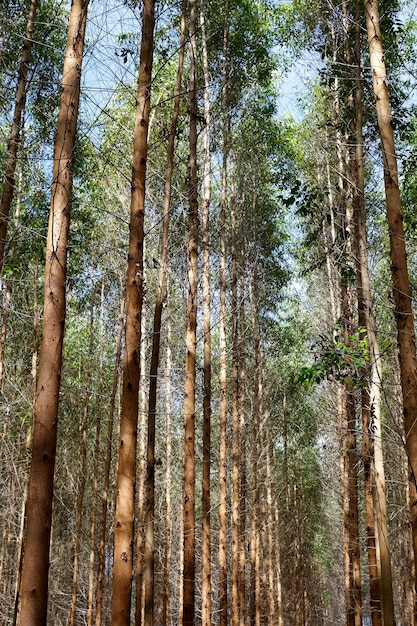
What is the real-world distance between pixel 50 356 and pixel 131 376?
86cm

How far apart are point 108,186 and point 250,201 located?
396 cm

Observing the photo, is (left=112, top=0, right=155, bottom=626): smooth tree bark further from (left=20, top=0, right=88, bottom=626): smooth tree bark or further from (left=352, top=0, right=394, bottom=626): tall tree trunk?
(left=352, top=0, right=394, bottom=626): tall tree trunk

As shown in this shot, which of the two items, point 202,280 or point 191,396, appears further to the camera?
point 202,280

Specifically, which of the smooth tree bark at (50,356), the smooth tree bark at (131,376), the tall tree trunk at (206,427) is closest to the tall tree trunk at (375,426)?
the smooth tree bark at (131,376)

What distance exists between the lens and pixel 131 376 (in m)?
5.07

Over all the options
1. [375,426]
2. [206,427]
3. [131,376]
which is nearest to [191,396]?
[206,427]

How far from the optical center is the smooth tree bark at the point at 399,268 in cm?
536

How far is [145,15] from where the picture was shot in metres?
6.18

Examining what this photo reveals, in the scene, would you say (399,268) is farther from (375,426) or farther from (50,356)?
(50,356)

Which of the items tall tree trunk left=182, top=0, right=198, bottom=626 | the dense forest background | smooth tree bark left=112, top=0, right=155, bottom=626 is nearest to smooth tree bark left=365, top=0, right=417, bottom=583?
the dense forest background

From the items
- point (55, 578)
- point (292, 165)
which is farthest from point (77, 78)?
point (55, 578)

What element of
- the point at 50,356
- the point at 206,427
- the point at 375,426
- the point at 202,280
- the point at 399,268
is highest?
the point at 202,280

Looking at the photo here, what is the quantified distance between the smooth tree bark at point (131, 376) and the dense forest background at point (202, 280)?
0.02 m

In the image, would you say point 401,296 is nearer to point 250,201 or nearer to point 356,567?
point 356,567
